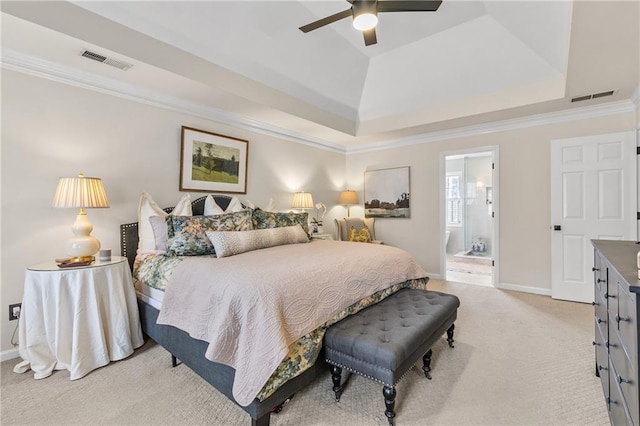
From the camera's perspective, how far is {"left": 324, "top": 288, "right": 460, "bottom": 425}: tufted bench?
1565 mm

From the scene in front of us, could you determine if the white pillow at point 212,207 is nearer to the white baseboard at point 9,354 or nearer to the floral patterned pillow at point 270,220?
the floral patterned pillow at point 270,220

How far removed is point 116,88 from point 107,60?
0.43m

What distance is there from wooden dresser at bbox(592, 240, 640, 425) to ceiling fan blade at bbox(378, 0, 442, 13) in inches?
73.9

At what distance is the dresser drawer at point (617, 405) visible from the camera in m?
1.11

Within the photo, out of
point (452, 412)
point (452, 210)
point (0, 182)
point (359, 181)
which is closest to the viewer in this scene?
point (452, 412)

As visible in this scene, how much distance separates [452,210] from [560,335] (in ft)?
16.6

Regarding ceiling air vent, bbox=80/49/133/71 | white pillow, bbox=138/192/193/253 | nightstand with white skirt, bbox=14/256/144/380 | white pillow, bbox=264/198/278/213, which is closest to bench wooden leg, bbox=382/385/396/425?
nightstand with white skirt, bbox=14/256/144/380

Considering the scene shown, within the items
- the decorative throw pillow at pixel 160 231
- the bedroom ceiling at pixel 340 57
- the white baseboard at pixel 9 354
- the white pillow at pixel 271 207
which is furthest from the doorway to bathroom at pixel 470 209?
the white baseboard at pixel 9 354

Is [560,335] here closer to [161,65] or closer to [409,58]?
[409,58]

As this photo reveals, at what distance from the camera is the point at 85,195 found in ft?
7.63

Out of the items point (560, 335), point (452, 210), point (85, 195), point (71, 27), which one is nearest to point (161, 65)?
point (71, 27)

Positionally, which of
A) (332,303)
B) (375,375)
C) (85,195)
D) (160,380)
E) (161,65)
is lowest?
(160,380)

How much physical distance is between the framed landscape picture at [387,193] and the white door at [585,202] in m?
2.08

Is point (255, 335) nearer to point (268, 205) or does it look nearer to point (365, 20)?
point (365, 20)
